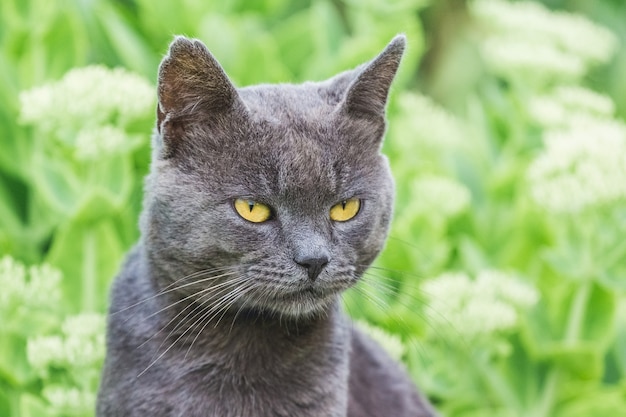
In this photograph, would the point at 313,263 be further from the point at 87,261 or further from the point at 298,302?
the point at 87,261

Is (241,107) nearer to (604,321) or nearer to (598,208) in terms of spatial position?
(598,208)

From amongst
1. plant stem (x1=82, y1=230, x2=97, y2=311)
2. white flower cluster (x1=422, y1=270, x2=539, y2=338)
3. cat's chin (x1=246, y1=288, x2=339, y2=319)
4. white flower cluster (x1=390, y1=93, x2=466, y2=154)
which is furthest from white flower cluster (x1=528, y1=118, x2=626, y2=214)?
plant stem (x1=82, y1=230, x2=97, y2=311)

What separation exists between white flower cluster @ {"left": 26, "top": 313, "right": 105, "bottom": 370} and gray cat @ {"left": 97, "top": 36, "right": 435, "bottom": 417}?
0.19 metres

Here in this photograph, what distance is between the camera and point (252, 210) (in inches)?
55.4

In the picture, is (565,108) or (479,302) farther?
(565,108)

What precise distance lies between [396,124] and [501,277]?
28.5 inches

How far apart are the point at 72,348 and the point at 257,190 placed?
555mm

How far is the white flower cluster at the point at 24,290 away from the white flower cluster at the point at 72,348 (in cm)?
7

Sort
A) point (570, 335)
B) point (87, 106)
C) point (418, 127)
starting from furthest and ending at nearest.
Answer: point (418, 127), point (570, 335), point (87, 106)

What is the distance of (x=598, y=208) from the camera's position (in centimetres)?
198

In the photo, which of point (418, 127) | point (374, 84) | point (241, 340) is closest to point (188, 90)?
point (374, 84)

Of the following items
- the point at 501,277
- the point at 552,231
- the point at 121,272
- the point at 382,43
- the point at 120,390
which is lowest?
the point at 120,390

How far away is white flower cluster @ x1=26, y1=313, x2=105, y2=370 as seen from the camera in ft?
5.68

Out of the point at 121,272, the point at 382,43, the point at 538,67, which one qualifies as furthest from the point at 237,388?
the point at 538,67
